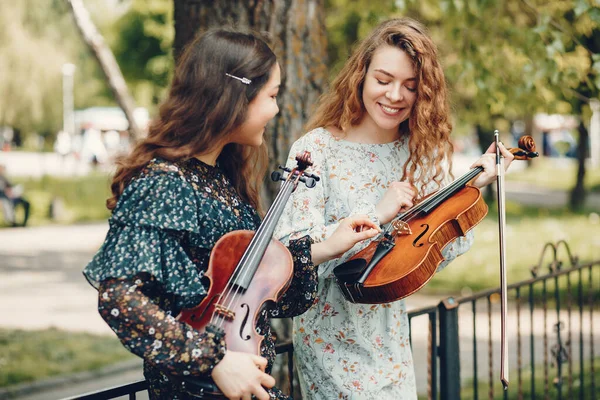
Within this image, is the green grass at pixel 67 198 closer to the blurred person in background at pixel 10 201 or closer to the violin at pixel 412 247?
the blurred person in background at pixel 10 201

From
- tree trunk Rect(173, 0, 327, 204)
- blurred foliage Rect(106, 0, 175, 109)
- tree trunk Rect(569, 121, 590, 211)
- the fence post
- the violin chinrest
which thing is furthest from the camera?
blurred foliage Rect(106, 0, 175, 109)

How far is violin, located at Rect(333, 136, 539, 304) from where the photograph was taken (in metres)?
2.12

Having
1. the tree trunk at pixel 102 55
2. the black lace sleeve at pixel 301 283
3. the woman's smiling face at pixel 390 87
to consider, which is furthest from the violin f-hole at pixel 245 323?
the tree trunk at pixel 102 55

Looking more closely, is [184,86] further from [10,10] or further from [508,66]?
[10,10]

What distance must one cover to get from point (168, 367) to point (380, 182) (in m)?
1.07

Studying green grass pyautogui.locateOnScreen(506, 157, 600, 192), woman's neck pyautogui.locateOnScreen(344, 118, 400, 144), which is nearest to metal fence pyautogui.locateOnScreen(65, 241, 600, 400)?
woman's neck pyautogui.locateOnScreen(344, 118, 400, 144)

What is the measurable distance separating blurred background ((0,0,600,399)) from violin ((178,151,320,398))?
501 mm

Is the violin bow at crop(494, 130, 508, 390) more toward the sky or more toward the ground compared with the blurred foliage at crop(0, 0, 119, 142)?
more toward the ground

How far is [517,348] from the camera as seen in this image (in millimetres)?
5391

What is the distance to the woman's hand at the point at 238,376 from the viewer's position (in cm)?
168

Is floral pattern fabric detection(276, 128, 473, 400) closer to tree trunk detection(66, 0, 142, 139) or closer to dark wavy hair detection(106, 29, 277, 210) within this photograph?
dark wavy hair detection(106, 29, 277, 210)

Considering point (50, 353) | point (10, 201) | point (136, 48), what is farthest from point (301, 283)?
point (136, 48)

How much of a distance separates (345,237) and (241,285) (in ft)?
1.46

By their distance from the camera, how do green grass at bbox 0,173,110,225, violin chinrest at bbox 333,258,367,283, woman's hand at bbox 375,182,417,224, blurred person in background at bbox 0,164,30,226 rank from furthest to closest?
green grass at bbox 0,173,110,225, blurred person in background at bbox 0,164,30,226, woman's hand at bbox 375,182,417,224, violin chinrest at bbox 333,258,367,283
